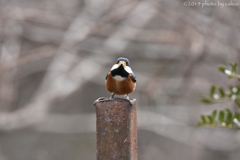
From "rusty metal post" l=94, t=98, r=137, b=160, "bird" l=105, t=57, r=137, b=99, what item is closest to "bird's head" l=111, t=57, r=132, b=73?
"bird" l=105, t=57, r=137, b=99

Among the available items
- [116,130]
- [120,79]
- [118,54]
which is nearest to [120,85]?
[120,79]

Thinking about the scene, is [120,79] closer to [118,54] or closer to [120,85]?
[120,85]

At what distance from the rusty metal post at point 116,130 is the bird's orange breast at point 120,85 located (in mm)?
605

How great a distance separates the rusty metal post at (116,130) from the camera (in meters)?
1.36

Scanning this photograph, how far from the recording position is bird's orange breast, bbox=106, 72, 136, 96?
2031mm

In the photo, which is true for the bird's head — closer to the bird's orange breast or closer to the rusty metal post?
the bird's orange breast

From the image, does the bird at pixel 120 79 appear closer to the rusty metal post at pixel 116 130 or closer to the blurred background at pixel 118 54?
the rusty metal post at pixel 116 130

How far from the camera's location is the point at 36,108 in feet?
16.6

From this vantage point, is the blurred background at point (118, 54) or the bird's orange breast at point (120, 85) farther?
the blurred background at point (118, 54)

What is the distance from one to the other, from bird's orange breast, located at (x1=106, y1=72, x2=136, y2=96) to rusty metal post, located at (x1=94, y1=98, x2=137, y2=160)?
61 cm

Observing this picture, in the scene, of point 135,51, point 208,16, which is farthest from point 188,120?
point 208,16

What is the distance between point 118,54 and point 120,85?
158 inches

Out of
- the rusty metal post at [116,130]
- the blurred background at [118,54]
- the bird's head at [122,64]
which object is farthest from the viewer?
the blurred background at [118,54]

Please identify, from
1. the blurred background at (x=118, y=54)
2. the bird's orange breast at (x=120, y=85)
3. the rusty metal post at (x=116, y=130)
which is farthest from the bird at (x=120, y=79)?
the blurred background at (x=118, y=54)
